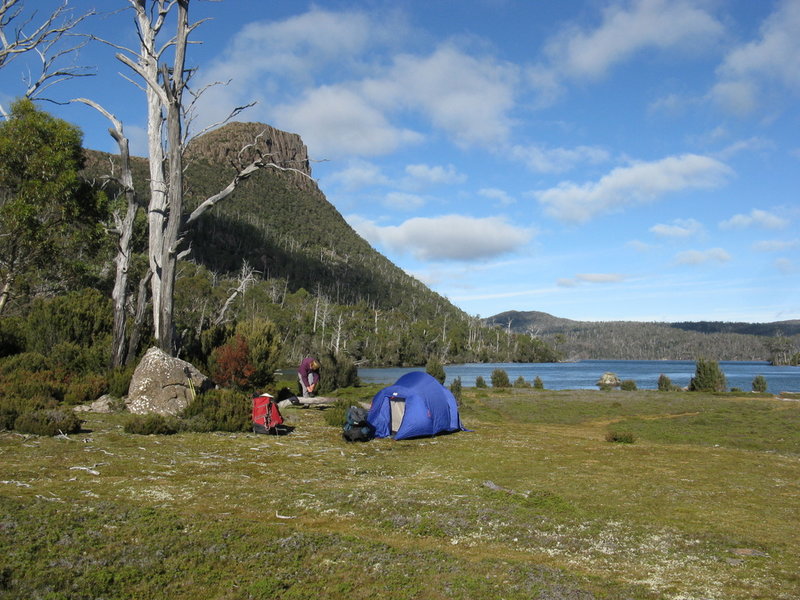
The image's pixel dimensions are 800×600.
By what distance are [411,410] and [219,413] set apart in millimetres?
5339

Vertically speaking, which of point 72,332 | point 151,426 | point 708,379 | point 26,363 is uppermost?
point 72,332

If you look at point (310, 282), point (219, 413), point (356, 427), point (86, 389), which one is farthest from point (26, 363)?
point (310, 282)

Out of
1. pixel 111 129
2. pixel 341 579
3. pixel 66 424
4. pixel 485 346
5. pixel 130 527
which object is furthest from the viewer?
pixel 485 346

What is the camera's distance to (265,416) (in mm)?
14547

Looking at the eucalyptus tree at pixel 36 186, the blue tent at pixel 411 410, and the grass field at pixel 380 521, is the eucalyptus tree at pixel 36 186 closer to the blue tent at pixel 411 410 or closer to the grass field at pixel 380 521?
the grass field at pixel 380 521

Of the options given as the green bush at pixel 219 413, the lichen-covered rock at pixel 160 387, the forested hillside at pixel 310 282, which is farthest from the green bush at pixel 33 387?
the forested hillside at pixel 310 282

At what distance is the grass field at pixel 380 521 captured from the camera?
200 inches

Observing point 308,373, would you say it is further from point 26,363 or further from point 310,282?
point 310,282

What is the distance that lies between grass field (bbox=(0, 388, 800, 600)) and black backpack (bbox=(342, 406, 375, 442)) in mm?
506

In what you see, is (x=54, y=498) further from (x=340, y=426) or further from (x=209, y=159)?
A: (x=209, y=159)

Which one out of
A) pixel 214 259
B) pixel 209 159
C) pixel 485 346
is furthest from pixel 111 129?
pixel 209 159

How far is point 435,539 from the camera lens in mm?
6633

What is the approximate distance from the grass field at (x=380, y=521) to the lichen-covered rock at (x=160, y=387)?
86.8 inches

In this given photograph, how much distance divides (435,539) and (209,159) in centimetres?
18044
